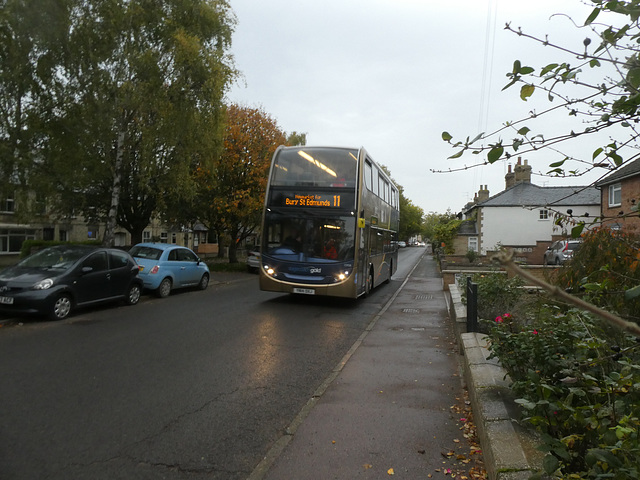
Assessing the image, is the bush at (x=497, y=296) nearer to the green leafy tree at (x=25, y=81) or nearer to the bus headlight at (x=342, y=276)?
the bus headlight at (x=342, y=276)

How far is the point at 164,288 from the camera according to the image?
1427 cm

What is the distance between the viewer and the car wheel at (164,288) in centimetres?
1405

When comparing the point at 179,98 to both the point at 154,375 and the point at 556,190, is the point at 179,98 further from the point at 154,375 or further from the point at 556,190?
the point at 556,190

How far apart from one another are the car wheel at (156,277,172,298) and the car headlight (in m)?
4.47

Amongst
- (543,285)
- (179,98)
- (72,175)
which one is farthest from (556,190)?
(543,285)

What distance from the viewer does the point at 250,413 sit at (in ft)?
15.7

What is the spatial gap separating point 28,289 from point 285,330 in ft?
17.1

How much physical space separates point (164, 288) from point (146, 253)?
1278 millimetres

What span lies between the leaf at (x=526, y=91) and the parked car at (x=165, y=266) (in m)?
12.6

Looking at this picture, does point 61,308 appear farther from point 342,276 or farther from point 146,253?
point 342,276

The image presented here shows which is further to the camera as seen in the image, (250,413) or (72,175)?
(72,175)

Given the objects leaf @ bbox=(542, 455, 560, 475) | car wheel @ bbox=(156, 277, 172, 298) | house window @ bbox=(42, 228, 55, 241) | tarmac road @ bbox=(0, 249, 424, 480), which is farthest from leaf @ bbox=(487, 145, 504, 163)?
house window @ bbox=(42, 228, 55, 241)

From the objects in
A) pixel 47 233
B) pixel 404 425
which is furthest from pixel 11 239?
pixel 404 425

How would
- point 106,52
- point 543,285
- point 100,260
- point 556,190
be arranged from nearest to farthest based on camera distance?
point 543,285
point 100,260
point 106,52
point 556,190
